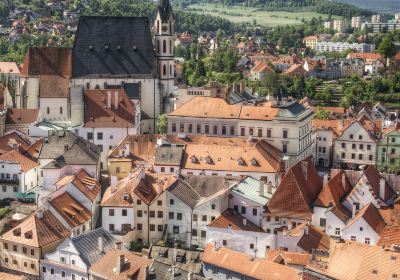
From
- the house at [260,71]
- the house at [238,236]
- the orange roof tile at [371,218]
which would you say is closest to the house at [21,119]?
the house at [238,236]

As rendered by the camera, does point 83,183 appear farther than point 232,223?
Yes

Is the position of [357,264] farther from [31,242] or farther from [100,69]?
[100,69]

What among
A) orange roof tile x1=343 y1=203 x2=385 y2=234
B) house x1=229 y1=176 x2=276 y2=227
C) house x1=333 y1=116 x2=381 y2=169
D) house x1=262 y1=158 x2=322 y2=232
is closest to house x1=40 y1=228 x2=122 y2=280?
house x1=229 y1=176 x2=276 y2=227

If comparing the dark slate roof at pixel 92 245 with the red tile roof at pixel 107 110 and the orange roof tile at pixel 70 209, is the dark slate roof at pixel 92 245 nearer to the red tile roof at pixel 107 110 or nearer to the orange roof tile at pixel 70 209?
the orange roof tile at pixel 70 209

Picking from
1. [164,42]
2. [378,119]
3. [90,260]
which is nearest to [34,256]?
[90,260]

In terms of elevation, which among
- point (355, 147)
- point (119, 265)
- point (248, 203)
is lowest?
point (119, 265)

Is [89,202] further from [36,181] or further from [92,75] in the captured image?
[92,75]

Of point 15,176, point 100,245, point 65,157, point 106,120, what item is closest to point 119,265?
point 100,245
